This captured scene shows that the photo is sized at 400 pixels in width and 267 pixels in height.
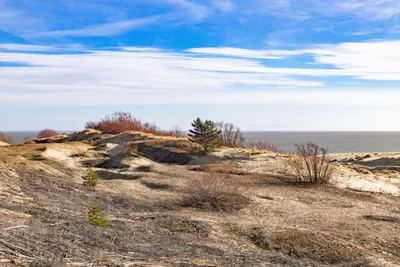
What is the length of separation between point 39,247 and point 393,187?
1777cm

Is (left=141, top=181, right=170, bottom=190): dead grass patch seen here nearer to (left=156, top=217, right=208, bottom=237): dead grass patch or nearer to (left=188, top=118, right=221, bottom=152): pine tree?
(left=156, top=217, right=208, bottom=237): dead grass patch

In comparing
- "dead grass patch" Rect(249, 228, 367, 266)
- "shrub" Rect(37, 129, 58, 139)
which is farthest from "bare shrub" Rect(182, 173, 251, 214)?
"shrub" Rect(37, 129, 58, 139)

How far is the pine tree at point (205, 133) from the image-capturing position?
3127 centimetres

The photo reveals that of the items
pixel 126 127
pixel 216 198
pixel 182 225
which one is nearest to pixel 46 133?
pixel 126 127

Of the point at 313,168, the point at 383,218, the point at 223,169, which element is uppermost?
the point at 313,168

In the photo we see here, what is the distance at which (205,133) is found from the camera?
1231 inches

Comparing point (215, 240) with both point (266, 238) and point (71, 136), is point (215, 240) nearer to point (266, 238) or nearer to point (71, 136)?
point (266, 238)

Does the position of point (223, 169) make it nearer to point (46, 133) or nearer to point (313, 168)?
point (313, 168)

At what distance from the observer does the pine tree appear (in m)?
31.3

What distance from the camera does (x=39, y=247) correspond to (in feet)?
24.1

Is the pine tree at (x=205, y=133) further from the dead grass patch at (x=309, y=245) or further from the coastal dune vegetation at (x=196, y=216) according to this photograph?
the dead grass patch at (x=309, y=245)

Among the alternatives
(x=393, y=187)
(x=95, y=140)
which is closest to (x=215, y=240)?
(x=393, y=187)

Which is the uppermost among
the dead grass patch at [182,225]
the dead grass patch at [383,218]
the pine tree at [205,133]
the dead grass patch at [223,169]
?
the pine tree at [205,133]

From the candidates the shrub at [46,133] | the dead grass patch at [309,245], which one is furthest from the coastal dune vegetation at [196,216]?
the shrub at [46,133]
